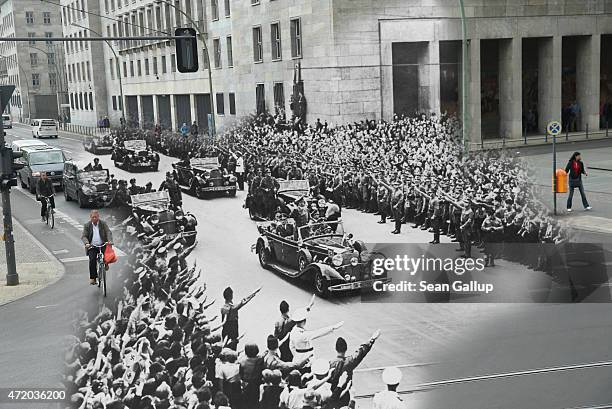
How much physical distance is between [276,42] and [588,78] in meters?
28.1

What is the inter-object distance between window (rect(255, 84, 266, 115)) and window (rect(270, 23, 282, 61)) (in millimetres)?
824

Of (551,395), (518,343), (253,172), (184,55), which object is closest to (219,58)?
(184,55)

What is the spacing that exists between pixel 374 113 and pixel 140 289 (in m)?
7.51

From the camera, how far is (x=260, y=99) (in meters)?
20.0

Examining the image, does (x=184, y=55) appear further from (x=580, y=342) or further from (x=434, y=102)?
(x=580, y=342)

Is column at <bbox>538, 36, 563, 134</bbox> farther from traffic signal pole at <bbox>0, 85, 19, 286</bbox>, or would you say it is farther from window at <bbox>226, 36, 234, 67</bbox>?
traffic signal pole at <bbox>0, 85, 19, 286</bbox>

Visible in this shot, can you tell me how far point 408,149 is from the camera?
60.6ft

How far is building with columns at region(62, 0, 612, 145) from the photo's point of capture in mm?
18312

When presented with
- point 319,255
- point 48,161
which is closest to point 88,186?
point 48,161

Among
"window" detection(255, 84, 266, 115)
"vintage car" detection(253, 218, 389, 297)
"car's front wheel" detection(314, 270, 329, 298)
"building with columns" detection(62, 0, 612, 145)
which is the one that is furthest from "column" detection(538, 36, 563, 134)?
"car's front wheel" detection(314, 270, 329, 298)

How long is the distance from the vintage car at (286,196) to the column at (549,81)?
2193 centimetres

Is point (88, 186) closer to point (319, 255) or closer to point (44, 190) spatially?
point (44, 190)

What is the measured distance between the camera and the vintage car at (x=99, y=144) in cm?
1927

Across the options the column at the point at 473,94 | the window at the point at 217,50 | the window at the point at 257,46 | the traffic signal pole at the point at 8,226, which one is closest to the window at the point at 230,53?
the window at the point at 217,50
